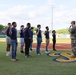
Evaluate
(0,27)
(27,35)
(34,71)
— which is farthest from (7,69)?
(0,27)

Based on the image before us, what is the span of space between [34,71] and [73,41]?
182 cm

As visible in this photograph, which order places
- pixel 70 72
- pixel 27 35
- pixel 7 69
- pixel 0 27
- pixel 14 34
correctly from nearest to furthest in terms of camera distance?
pixel 70 72 → pixel 7 69 → pixel 14 34 → pixel 27 35 → pixel 0 27

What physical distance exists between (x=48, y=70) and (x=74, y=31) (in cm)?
193

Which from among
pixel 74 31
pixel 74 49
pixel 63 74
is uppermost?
pixel 74 31

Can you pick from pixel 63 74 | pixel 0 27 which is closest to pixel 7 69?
pixel 63 74

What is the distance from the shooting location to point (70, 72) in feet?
30.5

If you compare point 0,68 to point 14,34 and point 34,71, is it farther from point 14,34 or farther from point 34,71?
point 14,34

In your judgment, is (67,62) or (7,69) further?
(67,62)

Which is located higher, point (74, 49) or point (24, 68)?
point (74, 49)

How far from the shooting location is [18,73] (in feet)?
29.9

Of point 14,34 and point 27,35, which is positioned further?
point 27,35

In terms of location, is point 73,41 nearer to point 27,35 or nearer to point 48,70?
point 48,70

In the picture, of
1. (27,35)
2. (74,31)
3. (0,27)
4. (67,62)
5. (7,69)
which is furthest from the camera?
(0,27)

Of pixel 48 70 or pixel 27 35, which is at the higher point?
pixel 27 35
